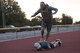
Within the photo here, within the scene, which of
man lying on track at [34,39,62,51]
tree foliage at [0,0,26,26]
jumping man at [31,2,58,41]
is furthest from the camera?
tree foliage at [0,0,26,26]

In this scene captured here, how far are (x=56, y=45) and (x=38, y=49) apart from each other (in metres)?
1.72

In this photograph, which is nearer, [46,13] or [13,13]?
[46,13]

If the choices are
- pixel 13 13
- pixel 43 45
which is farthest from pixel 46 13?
pixel 13 13

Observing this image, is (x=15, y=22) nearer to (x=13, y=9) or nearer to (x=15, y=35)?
(x=13, y=9)

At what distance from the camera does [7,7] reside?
88562 millimetres

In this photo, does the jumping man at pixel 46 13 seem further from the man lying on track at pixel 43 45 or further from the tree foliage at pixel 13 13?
the tree foliage at pixel 13 13

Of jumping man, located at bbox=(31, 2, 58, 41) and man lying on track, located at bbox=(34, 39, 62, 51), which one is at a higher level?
jumping man, located at bbox=(31, 2, 58, 41)

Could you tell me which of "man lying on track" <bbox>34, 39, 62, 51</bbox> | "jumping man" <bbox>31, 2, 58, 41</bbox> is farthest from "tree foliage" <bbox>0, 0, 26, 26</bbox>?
"man lying on track" <bbox>34, 39, 62, 51</bbox>

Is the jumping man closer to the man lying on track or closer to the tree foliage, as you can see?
the man lying on track

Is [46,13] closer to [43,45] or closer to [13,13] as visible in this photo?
[43,45]

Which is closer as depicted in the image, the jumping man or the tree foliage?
the jumping man

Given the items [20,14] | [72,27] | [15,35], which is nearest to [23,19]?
[20,14]

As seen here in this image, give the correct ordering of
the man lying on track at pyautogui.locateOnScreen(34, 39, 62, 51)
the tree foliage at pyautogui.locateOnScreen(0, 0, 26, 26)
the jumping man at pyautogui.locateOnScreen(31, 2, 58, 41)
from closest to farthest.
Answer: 1. the man lying on track at pyautogui.locateOnScreen(34, 39, 62, 51)
2. the jumping man at pyautogui.locateOnScreen(31, 2, 58, 41)
3. the tree foliage at pyautogui.locateOnScreen(0, 0, 26, 26)

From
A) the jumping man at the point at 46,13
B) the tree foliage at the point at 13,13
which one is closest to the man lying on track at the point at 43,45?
the jumping man at the point at 46,13
